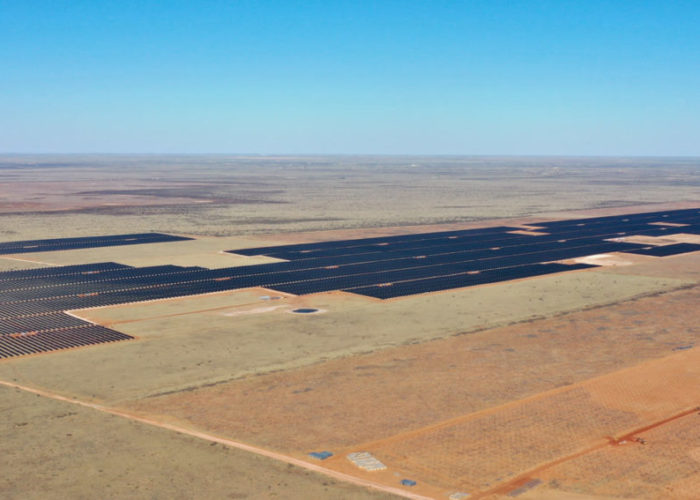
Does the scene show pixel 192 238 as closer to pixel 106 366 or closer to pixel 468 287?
pixel 468 287

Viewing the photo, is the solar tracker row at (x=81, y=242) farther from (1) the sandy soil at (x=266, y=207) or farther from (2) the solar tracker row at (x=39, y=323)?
(2) the solar tracker row at (x=39, y=323)

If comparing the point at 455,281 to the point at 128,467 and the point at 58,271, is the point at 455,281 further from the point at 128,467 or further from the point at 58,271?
the point at 128,467

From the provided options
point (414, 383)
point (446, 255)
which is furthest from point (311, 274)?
point (414, 383)

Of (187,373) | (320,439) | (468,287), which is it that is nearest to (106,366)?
(187,373)

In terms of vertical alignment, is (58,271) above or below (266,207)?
below

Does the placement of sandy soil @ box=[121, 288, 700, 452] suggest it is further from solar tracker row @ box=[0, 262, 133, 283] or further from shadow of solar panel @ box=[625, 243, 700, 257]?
solar tracker row @ box=[0, 262, 133, 283]

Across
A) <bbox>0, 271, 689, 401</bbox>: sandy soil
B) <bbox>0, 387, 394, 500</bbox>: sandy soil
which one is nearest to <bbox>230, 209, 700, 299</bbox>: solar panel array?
<bbox>0, 271, 689, 401</bbox>: sandy soil
